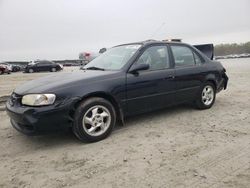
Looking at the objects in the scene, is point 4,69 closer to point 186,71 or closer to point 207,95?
point 207,95

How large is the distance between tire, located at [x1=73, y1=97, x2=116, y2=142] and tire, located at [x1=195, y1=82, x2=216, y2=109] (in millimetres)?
2430

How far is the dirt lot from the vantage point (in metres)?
3.22

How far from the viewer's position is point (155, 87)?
17.3 ft

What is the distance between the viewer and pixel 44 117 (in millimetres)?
4086

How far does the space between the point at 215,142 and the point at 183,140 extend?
473 millimetres

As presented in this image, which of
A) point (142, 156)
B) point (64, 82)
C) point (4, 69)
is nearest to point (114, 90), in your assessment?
point (64, 82)

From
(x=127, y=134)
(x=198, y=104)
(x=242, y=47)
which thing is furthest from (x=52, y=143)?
(x=242, y=47)

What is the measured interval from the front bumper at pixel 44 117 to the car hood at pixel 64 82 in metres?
0.27

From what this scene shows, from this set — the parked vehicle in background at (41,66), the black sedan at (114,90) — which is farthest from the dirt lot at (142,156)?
the parked vehicle in background at (41,66)

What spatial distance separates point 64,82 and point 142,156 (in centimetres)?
169

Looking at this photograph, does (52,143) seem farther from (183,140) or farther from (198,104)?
(198,104)

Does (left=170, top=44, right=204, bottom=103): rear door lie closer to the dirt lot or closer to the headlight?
the dirt lot

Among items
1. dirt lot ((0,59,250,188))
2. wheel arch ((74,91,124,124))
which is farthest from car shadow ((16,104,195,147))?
wheel arch ((74,91,124,124))

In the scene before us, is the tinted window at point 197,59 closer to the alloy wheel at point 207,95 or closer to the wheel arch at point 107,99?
the alloy wheel at point 207,95
